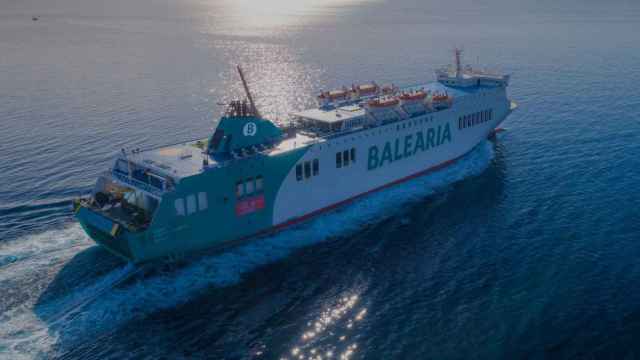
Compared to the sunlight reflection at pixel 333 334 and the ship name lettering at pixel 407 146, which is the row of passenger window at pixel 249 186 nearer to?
the sunlight reflection at pixel 333 334

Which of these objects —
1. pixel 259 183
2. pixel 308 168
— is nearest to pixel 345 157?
pixel 308 168

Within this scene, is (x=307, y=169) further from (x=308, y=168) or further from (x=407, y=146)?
(x=407, y=146)

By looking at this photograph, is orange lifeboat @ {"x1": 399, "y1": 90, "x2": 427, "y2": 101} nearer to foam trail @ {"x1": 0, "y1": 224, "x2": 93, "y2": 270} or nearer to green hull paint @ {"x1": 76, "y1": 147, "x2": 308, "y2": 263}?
green hull paint @ {"x1": 76, "y1": 147, "x2": 308, "y2": 263}

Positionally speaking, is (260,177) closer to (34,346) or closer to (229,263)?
(229,263)

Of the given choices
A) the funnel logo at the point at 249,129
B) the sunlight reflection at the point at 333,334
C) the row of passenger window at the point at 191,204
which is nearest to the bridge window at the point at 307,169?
the funnel logo at the point at 249,129

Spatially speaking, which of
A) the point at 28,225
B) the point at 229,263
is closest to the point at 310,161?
the point at 229,263

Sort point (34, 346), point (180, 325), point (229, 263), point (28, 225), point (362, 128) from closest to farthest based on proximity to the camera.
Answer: point (34, 346) → point (180, 325) → point (229, 263) → point (28, 225) → point (362, 128)
